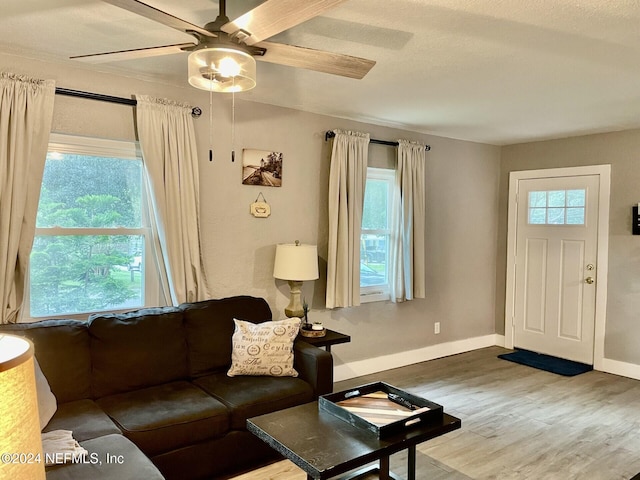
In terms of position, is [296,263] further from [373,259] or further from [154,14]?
[154,14]

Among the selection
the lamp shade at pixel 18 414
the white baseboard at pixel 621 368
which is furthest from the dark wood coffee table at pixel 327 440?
the white baseboard at pixel 621 368

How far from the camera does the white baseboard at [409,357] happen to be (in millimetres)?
4328

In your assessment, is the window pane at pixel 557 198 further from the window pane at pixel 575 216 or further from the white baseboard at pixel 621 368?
the white baseboard at pixel 621 368

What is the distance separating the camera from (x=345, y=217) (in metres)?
4.03

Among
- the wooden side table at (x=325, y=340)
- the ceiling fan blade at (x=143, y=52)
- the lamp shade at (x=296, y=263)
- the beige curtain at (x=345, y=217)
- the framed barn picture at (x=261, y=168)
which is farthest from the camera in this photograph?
the beige curtain at (x=345, y=217)

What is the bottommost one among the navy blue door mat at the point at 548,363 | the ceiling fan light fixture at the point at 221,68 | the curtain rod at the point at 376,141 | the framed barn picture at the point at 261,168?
the navy blue door mat at the point at 548,363

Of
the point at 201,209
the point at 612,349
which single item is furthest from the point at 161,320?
the point at 612,349

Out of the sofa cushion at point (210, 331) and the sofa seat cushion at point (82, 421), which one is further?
the sofa cushion at point (210, 331)

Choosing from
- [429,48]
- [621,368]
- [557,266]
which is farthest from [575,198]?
[429,48]

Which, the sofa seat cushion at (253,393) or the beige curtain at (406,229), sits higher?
the beige curtain at (406,229)

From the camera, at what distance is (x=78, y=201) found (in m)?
3.05

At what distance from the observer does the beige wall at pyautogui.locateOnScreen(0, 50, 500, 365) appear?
3.11m

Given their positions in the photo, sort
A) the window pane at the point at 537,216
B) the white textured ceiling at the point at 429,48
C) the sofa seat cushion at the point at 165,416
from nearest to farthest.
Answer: the white textured ceiling at the point at 429,48, the sofa seat cushion at the point at 165,416, the window pane at the point at 537,216

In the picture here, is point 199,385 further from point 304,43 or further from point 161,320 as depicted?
point 304,43
